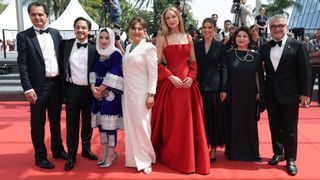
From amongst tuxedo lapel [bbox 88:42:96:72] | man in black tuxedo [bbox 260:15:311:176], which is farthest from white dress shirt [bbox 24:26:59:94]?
man in black tuxedo [bbox 260:15:311:176]

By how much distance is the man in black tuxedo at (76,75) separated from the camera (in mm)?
4016

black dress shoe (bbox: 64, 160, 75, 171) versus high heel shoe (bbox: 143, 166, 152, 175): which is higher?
high heel shoe (bbox: 143, 166, 152, 175)

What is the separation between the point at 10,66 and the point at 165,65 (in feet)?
30.5

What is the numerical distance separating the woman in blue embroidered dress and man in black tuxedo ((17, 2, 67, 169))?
484 millimetres

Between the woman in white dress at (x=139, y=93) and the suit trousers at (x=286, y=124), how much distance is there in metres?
1.43

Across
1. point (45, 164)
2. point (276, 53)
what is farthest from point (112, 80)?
point (276, 53)

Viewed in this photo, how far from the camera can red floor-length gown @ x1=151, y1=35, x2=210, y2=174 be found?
393 cm

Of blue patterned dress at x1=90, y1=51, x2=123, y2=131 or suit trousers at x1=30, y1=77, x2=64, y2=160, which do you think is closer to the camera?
blue patterned dress at x1=90, y1=51, x2=123, y2=131

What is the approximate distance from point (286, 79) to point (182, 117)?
1221mm

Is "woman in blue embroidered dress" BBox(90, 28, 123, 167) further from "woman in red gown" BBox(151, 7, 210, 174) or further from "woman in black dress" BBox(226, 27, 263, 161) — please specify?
"woman in black dress" BBox(226, 27, 263, 161)

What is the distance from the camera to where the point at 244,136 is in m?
4.29

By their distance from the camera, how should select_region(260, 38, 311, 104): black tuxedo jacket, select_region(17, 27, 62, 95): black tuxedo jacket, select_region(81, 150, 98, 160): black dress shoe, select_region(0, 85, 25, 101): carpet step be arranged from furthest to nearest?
select_region(0, 85, 25, 101): carpet step < select_region(81, 150, 98, 160): black dress shoe < select_region(17, 27, 62, 95): black tuxedo jacket < select_region(260, 38, 311, 104): black tuxedo jacket

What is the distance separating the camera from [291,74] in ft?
12.8

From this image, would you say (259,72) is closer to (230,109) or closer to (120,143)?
(230,109)
